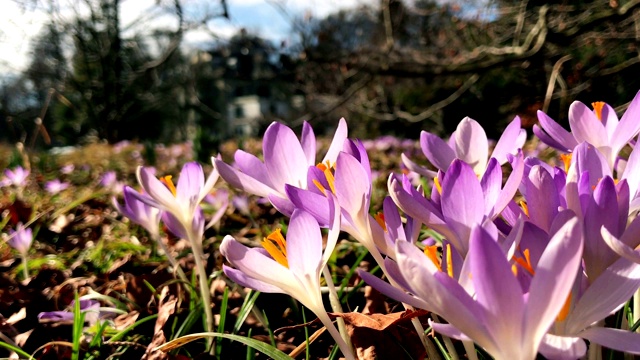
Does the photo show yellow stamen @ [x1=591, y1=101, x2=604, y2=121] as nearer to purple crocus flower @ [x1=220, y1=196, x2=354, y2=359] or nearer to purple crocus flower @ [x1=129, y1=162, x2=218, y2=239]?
purple crocus flower @ [x1=220, y1=196, x2=354, y2=359]

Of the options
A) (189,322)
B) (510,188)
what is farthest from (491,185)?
(189,322)

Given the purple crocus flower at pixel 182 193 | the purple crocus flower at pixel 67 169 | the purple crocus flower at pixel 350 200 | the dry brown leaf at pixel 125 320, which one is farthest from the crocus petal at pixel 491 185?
the purple crocus flower at pixel 67 169

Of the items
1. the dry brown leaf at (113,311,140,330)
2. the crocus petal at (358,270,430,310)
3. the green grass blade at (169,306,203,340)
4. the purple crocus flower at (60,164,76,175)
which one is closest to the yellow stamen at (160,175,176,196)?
the green grass blade at (169,306,203,340)

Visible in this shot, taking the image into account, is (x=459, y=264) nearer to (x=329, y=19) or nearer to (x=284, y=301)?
(x=284, y=301)

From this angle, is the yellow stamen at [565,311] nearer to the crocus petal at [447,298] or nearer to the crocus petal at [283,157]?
the crocus petal at [447,298]

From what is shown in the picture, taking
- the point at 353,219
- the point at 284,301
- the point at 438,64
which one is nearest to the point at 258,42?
the point at 438,64

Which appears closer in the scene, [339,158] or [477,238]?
[477,238]

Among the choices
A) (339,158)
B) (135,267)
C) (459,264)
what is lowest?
(135,267)
